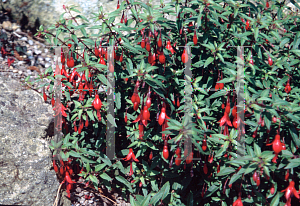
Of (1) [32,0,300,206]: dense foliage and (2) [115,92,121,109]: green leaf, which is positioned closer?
(1) [32,0,300,206]: dense foliage

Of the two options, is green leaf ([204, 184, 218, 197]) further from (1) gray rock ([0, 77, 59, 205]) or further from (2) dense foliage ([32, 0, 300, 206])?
(1) gray rock ([0, 77, 59, 205])

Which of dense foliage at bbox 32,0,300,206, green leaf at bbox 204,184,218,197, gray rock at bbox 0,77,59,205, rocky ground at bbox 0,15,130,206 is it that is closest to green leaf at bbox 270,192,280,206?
dense foliage at bbox 32,0,300,206

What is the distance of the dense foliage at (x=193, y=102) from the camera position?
6.22 ft

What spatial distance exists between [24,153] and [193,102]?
5.12 feet

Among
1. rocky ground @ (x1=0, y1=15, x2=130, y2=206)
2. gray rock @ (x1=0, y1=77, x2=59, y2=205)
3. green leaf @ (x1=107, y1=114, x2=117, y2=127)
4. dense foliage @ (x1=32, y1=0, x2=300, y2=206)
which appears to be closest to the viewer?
dense foliage @ (x1=32, y1=0, x2=300, y2=206)

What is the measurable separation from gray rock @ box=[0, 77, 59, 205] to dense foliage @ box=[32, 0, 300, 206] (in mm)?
200

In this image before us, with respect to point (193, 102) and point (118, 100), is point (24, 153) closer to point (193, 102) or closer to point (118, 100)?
point (118, 100)

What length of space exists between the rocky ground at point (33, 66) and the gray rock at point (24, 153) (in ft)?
0.65

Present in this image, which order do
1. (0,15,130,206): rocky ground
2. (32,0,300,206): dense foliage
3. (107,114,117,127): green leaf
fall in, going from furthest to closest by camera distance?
(0,15,130,206): rocky ground < (107,114,117,127): green leaf < (32,0,300,206): dense foliage

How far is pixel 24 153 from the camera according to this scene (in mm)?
2402

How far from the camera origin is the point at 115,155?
8.18ft

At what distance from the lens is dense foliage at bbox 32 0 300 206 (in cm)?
190

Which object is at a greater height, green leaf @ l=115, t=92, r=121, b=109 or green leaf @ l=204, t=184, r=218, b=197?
green leaf @ l=115, t=92, r=121, b=109

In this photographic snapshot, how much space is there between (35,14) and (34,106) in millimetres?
2236
